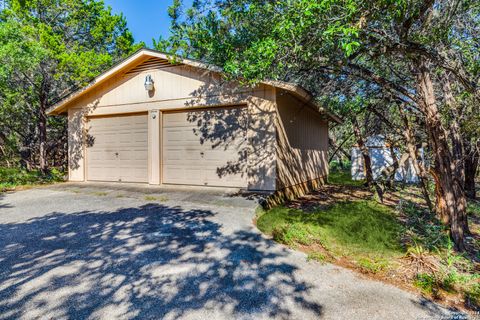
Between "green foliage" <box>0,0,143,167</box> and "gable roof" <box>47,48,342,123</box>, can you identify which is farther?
"green foliage" <box>0,0,143,167</box>

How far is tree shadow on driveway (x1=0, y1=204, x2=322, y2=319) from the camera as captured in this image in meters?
2.28

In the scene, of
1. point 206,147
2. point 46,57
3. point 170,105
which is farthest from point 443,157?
point 46,57

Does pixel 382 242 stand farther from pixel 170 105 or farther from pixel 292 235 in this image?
pixel 170 105

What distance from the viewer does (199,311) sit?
2246 millimetres

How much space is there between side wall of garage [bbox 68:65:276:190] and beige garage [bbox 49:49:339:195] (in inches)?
1.0

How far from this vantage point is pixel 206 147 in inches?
281

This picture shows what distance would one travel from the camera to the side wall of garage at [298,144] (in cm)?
664

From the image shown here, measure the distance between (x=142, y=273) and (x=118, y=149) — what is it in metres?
6.22

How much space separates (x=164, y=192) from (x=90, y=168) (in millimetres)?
3561

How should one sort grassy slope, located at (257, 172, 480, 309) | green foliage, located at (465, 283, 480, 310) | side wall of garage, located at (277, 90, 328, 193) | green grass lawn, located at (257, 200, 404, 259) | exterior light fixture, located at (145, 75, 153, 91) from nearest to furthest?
1. green foliage, located at (465, 283, 480, 310)
2. grassy slope, located at (257, 172, 480, 309)
3. green grass lawn, located at (257, 200, 404, 259)
4. side wall of garage, located at (277, 90, 328, 193)
5. exterior light fixture, located at (145, 75, 153, 91)

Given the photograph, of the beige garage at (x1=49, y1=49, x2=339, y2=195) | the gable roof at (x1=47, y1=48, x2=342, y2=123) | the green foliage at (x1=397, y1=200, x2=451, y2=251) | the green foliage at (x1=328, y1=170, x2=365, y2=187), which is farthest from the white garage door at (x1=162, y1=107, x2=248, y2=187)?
the green foliage at (x1=328, y1=170, x2=365, y2=187)

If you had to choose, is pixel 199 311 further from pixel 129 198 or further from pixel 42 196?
pixel 42 196

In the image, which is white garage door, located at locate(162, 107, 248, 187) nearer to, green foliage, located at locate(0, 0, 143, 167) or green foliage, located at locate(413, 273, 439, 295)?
green foliage, located at locate(0, 0, 143, 167)

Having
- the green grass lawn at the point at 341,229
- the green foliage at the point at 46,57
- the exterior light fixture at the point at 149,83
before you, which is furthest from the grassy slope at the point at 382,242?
the green foliage at the point at 46,57
